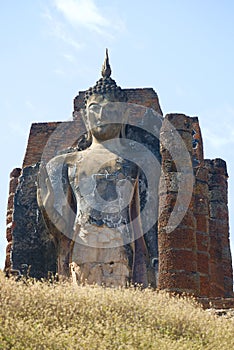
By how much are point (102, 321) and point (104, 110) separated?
457cm

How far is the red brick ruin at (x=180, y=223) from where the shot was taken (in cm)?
1051

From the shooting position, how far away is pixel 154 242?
12148 mm

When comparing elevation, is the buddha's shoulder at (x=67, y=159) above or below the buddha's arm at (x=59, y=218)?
above

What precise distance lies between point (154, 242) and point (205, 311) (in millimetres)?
2672

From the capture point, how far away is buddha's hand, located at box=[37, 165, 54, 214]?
40.4 feet

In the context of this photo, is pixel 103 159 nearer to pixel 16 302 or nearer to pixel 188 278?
pixel 188 278

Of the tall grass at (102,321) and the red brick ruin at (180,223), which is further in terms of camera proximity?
the red brick ruin at (180,223)

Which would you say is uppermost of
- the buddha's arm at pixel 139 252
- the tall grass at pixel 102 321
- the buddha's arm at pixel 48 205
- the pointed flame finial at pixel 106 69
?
the pointed flame finial at pixel 106 69

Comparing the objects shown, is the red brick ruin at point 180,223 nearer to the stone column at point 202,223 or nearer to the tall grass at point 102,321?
the stone column at point 202,223

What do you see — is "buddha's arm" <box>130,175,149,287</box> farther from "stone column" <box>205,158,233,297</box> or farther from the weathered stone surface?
the weathered stone surface

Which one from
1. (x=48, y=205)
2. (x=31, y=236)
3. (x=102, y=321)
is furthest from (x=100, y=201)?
(x=102, y=321)

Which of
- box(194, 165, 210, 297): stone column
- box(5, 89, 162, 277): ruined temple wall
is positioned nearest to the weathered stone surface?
box(5, 89, 162, 277): ruined temple wall

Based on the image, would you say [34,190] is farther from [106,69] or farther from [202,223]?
[202,223]

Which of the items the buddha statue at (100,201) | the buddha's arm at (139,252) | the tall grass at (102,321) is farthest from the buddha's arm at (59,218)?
the tall grass at (102,321)
